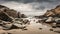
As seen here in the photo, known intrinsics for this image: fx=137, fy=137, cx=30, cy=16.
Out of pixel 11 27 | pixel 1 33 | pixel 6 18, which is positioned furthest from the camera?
pixel 6 18

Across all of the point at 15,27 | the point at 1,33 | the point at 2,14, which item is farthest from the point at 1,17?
the point at 1,33

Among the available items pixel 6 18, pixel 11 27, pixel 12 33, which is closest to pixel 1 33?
pixel 12 33

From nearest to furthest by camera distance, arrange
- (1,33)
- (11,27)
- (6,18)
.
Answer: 1. (1,33)
2. (11,27)
3. (6,18)

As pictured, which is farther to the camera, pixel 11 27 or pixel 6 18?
pixel 6 18

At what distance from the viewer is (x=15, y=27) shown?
914 inches

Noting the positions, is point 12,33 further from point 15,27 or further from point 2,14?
point 2,14

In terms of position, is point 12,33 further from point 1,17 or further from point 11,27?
point 1,17

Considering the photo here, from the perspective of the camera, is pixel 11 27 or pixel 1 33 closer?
pixel 1 33

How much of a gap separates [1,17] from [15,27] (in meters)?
12.4

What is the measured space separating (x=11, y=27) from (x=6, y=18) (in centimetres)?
1159

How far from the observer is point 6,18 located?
3403 centimetres

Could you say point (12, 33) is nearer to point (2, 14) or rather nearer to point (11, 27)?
point (11, 27)

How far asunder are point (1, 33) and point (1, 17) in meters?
16.8

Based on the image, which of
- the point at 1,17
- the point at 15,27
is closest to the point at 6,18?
the point at 1,17
